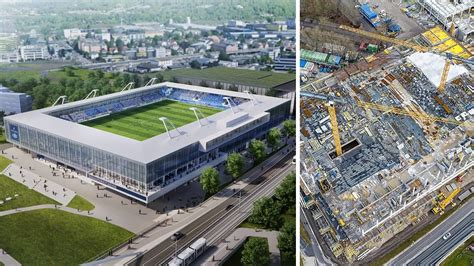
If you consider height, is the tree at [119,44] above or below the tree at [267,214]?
above

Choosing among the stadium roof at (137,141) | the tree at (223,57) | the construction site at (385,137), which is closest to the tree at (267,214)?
the construction site at (385,137)

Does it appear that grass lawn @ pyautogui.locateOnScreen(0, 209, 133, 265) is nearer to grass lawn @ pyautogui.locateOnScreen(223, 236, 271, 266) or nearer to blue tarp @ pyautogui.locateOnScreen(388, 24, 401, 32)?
grass lawn @ pyautogui.locateOnScreen(223, 236, 271, 266)

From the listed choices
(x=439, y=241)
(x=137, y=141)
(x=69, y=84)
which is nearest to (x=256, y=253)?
(x=439, y=241)

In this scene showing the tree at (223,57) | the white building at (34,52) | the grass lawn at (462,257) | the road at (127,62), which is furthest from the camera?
the tree at (223,57)

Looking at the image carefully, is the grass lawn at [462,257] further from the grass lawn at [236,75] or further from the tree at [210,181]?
the grass lawn at [236,75]

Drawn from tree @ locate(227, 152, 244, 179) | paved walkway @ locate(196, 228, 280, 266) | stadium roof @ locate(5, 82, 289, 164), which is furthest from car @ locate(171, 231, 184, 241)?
tree @ locate(227, 152, 244, 179)

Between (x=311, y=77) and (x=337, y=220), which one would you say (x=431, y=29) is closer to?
(x=311, y=77)

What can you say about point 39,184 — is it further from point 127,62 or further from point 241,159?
point 127,62
